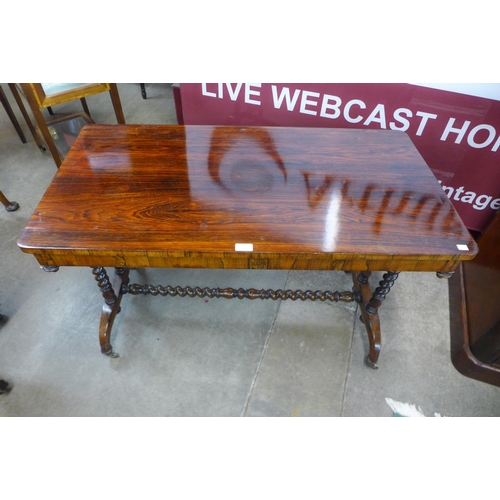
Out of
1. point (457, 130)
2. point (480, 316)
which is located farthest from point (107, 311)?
point (457, 130)

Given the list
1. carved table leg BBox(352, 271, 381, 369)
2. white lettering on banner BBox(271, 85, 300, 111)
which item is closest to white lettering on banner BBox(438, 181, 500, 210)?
carved table leg BBox(352, 271, 381, 369)

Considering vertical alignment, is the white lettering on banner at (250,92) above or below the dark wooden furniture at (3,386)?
above

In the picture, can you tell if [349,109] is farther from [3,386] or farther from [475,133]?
[3,386]

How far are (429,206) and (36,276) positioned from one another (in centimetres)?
202

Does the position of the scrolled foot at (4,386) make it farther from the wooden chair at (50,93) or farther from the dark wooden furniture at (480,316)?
the dark wooden furniture at (480,316)

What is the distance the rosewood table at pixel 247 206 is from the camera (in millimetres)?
1073

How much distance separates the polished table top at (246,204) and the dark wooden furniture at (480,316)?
1.96ft

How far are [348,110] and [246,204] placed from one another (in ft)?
3.20

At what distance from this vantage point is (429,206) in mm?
1202

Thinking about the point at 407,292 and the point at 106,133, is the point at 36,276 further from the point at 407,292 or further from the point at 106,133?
the point at 407,292

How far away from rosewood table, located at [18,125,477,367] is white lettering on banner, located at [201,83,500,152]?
29 cm

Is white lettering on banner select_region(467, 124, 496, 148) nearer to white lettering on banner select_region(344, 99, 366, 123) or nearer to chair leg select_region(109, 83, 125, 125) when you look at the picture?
white lettering on banner select_region(344, 99, 366, 123)

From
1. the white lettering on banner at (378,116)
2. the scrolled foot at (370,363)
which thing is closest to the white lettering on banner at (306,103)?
the white lettering on banner at (378,116)
